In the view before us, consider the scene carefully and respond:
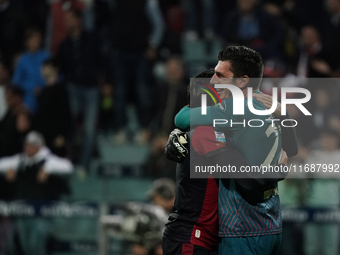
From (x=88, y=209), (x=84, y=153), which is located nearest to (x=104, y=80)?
(x=84, y=153)

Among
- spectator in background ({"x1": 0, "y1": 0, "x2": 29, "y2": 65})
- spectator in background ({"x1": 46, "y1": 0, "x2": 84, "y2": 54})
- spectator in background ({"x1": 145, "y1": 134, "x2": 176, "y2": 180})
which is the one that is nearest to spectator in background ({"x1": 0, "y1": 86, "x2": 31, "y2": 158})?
spectator in background ({"x1": 46, "y1": 0, "x2": 84, "y2": 54})

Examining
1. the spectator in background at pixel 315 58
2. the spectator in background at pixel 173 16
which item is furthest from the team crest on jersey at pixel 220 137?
the spectator in background at pixel 173 16

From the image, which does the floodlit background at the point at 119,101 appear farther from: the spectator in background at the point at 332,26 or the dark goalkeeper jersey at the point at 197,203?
the dark goalkeeper jersey at the point at 197,203

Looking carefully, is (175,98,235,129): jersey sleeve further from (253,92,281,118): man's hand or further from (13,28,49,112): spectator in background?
(13,28,49,112): spectator in background

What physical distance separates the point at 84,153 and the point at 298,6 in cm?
379

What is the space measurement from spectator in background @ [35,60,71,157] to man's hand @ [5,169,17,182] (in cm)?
57

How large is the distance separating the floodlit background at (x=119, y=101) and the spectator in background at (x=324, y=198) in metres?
0.01

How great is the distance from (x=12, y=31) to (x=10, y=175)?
272 cm

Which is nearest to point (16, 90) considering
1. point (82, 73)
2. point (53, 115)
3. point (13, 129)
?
point (13, 129)

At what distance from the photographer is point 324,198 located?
651 centimetres

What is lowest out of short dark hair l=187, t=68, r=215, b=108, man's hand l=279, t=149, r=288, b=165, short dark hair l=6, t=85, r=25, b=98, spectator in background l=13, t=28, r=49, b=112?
man's hand l=279, t=149, r=288, b=165

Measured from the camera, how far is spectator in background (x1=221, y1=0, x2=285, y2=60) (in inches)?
298

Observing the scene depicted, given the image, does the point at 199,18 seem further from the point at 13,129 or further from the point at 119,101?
the point at 13,129

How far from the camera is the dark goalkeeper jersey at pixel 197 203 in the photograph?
3146mm
